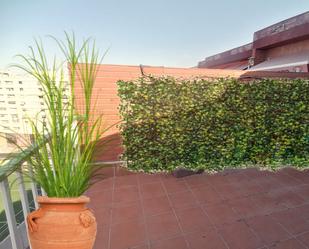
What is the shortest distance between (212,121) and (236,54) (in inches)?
368

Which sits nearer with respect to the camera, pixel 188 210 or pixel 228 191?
pixel 188 210

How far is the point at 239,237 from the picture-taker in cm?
250

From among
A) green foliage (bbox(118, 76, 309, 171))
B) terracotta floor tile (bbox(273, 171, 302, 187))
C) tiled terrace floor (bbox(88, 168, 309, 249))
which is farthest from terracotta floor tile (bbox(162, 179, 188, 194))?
terracotta floor tile (bbox(273, 171, 302, 187))

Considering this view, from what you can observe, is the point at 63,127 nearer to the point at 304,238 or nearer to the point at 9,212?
the point at 9,212

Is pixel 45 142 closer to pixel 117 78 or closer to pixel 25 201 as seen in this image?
pixel 25 201

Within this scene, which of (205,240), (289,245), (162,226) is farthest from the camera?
(162,226)

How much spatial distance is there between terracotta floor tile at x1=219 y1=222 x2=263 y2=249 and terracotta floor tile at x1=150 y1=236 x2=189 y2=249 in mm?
570

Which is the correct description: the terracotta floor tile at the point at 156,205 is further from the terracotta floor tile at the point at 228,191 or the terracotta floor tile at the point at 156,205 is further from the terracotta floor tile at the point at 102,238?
the terracotta floor tile at the point at 228,191

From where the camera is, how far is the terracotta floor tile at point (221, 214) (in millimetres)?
2847

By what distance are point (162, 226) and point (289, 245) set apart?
1.63 meters

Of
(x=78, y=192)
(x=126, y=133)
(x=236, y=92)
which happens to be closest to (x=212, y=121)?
(x=236, y=92)

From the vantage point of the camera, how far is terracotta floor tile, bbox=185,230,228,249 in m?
2.38

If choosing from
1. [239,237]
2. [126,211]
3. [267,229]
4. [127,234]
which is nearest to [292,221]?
[267,229]

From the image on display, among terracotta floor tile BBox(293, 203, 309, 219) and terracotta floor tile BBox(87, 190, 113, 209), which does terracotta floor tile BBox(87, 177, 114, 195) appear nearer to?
terracotta floor tile BBox(87, 190, 113, 209)
